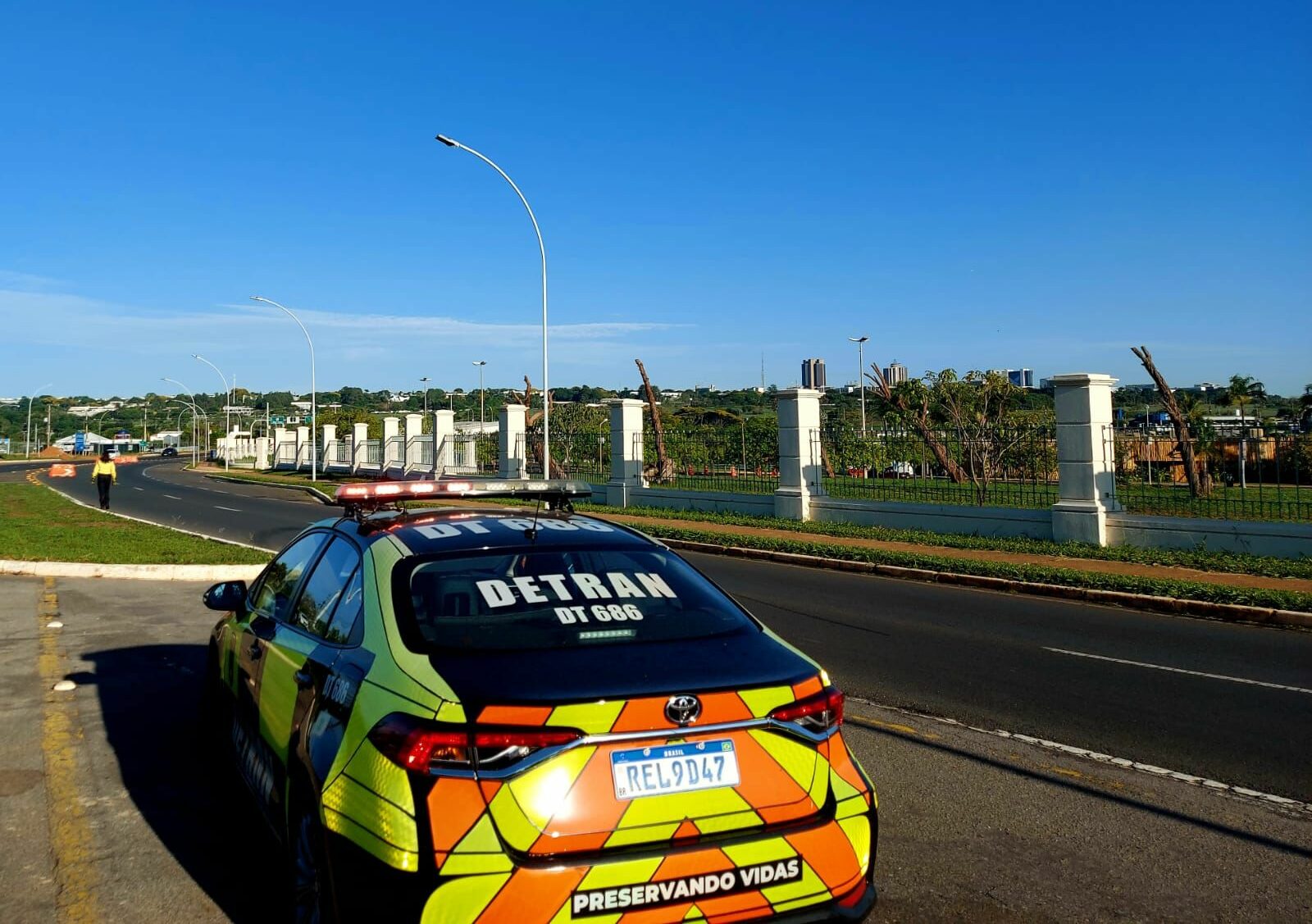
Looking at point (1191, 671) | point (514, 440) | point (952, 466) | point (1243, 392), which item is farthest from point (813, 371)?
point (1191, 671)

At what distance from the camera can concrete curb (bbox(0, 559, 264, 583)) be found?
1373 cm

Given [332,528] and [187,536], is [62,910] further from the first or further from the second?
[187,536]

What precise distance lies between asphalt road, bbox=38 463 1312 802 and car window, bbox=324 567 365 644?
440 cm

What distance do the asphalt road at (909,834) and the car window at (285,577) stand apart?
97cm

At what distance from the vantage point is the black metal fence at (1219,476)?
14.8 metres

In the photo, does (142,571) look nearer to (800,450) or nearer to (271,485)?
(800,450)

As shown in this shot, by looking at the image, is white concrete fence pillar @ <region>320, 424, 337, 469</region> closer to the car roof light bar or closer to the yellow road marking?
the yellow road marking

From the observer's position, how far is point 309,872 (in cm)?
328

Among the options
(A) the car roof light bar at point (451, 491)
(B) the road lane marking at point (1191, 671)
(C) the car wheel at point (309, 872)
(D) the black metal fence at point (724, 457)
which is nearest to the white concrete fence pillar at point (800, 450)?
(D) the black metal fence at point (724, 457)

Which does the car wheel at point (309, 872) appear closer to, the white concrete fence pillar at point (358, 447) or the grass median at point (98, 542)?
the grass median at point (98, 542)

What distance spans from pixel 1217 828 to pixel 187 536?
18710mm

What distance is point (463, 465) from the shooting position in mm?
36875

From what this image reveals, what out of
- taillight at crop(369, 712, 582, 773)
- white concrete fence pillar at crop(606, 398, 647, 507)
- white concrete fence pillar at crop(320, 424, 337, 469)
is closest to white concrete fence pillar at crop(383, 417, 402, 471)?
white concrete fence pillar at crop(320, 424, 337, 469)

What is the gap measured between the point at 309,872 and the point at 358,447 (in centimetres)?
4921
